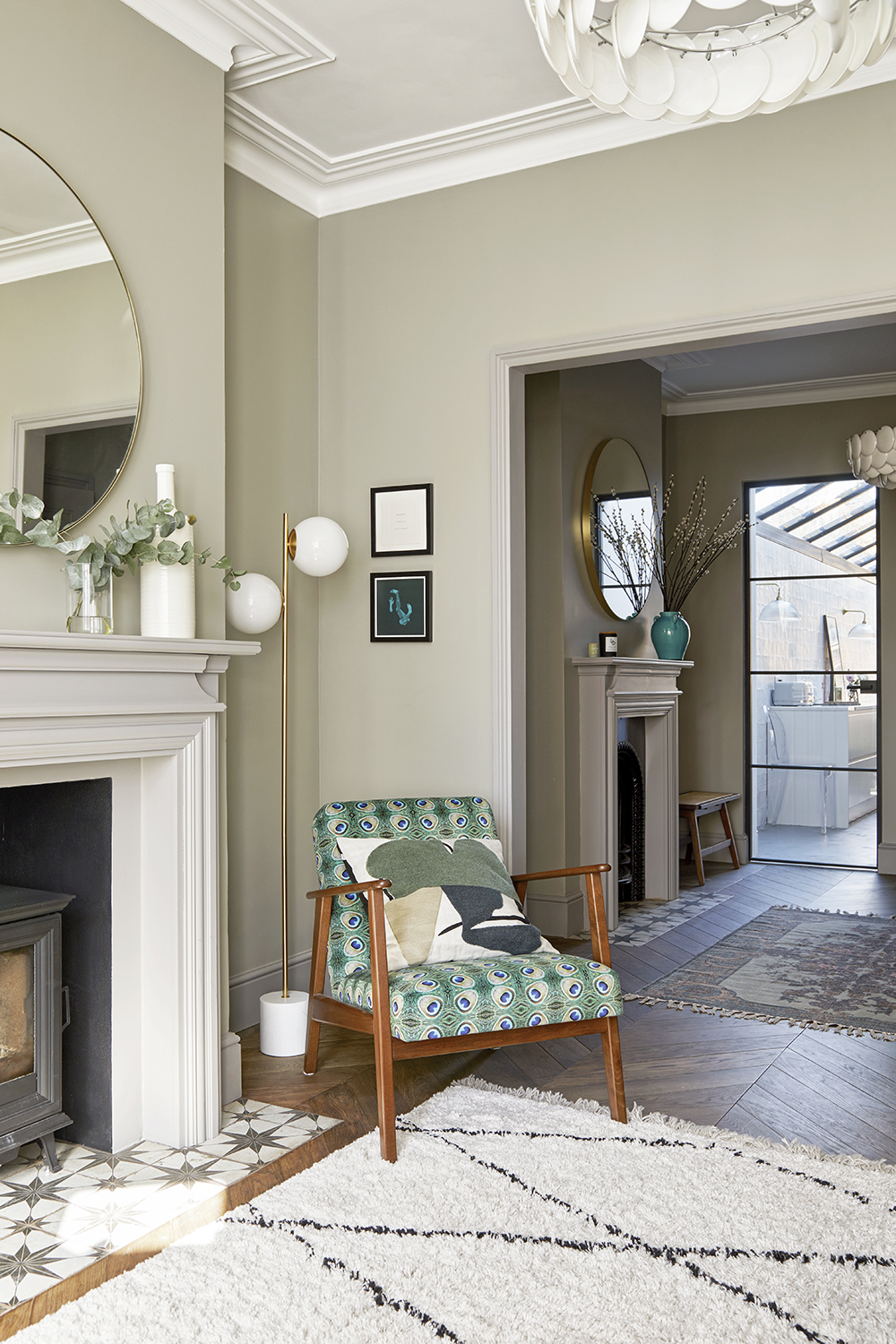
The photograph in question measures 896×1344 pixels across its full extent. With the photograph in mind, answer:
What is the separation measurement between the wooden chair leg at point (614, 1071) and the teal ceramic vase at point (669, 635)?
11.1ft

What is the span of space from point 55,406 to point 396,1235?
204 centimetres

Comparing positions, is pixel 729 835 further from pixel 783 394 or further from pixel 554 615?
pixel 783 394

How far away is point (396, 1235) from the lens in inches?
89.0

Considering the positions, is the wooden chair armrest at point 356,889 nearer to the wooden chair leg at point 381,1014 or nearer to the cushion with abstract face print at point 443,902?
the wooden chair leg at point 381,1014

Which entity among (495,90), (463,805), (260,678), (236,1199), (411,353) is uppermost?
(495,90)

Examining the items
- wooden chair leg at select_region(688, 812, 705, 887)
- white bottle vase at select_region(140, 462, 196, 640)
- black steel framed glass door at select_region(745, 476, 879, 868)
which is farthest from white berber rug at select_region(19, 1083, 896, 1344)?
black steel framed glass door at select_region(745, 476, 879, 868)

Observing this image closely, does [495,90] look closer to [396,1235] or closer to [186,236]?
[186,236]

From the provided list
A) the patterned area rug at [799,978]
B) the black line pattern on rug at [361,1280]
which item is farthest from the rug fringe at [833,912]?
the black line pattern on rug at [361,1280]

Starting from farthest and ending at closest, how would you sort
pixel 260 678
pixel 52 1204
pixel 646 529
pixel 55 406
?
pixel 646 529, pixel 260 678, pixel 55 406, pixel 52 1204

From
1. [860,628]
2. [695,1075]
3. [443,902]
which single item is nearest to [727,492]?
[860,628]

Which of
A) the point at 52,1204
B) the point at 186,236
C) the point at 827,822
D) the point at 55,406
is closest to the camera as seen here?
the point at 52,1204

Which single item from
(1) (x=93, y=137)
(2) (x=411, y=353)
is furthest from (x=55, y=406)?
(2) (x=411, y=353)

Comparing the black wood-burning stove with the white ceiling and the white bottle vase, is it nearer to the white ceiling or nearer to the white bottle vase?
the white bottle vase

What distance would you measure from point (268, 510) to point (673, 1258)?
268 cm
